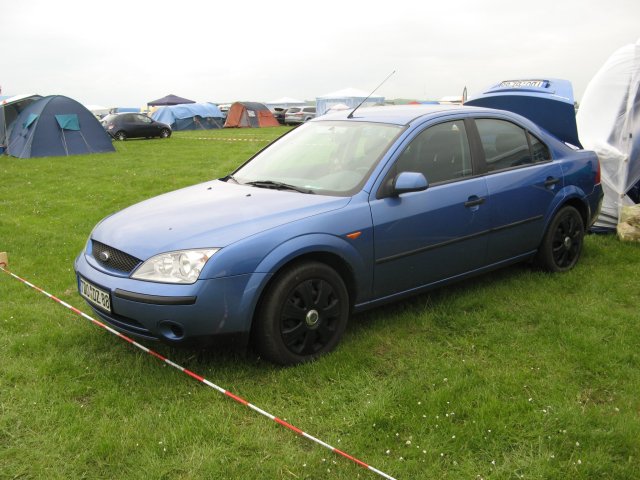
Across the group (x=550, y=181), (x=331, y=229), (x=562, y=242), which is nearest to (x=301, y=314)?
(x=331, y=229)

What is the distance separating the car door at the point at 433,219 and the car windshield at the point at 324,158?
0.70ft

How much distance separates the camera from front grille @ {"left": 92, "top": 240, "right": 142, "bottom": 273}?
3.65 meters

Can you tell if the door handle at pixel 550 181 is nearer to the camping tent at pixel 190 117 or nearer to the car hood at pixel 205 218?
the car hood at pixel 205 218

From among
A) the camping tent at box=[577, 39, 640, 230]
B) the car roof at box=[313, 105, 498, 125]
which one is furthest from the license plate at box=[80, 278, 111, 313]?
the camping tent at box=[577, 39, 640, 230]

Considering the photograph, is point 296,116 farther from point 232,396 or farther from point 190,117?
point 232,396

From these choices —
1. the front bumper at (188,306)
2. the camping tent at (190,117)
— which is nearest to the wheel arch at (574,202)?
the front bumper at (188,306)

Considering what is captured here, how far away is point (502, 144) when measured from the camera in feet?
16.6

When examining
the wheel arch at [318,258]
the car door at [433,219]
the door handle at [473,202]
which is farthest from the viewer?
the door handle at [473,202]

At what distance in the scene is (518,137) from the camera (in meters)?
5.25

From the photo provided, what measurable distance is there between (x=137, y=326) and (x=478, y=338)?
A: 228 centimetres

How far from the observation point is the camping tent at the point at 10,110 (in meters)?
20.2

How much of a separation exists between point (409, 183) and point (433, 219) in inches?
17.6

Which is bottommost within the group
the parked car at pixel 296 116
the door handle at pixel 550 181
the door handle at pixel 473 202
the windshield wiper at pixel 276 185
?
the door handle at pixel 473 202

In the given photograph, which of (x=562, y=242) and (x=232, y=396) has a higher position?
(x=562, y=242)
